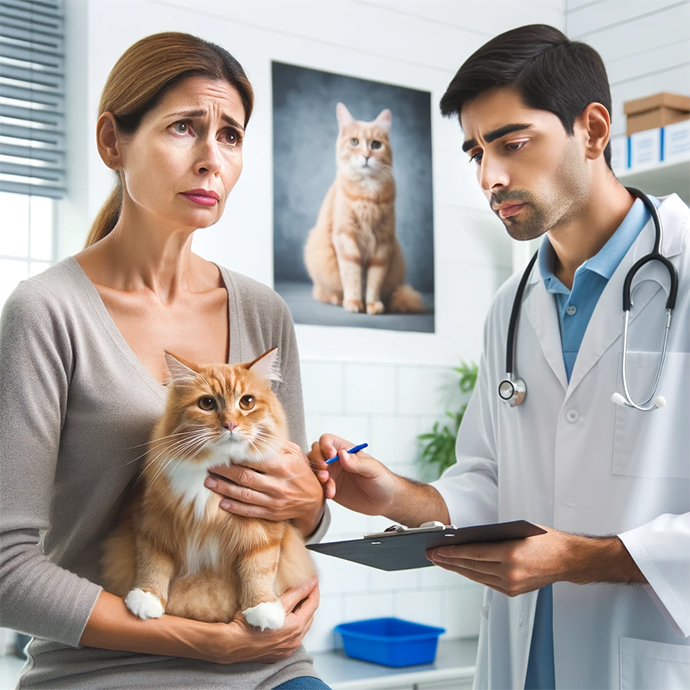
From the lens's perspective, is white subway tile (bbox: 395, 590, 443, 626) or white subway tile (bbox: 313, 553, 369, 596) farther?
white subway tile (bbox: 395, 590, 443, 626)

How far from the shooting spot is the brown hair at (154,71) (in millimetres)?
A: 1208

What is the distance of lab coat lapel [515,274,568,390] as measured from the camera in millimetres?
1677

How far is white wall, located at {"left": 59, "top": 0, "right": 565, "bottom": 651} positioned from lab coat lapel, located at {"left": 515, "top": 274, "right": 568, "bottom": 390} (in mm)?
1363

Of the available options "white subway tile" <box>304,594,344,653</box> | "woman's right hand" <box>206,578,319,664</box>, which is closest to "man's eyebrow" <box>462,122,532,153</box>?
"woman's right hand" <box>206,578,319,664</box>

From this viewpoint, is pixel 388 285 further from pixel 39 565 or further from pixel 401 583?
pixel 39 565

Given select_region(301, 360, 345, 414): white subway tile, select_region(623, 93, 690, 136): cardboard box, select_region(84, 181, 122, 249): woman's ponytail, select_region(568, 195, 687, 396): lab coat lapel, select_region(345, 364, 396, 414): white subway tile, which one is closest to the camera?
select_region(84, 181, 122, 249): woman's ponytail

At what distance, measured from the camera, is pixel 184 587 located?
3.74 feet

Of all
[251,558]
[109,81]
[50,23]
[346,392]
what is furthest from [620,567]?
[50,23]

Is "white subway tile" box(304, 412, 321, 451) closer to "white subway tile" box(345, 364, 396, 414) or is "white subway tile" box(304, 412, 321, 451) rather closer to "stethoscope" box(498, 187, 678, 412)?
"white subway tile" box(345, 364, 396, 414)

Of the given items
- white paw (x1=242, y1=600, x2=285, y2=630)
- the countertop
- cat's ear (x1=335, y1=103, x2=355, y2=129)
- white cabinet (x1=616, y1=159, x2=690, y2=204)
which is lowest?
the countertop

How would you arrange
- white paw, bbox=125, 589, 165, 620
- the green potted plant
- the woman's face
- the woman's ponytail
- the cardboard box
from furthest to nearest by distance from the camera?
the green potted plant → the cardboard box → the woman's ponytail → the woman's face → white paw, bbox=125, 589, 165, 620

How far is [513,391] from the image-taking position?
1700 millimetres

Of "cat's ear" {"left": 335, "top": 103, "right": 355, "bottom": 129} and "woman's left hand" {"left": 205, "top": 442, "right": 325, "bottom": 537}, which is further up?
"cat's ear" {"left": 335, "top": 103, "right": 355, "bottom": 129}

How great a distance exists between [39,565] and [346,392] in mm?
2081
